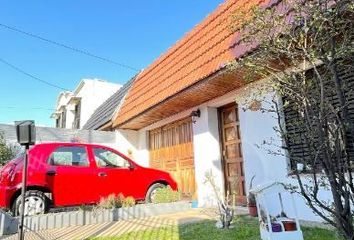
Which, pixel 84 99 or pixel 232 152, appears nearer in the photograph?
pixel 232 152

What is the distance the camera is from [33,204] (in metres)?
7.43

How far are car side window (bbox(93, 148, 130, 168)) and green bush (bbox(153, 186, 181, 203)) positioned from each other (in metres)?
1.13

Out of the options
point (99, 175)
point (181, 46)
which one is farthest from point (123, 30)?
point (99, 175)

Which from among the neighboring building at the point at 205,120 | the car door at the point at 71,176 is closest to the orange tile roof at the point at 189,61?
the neighboring building at the point at 205,120

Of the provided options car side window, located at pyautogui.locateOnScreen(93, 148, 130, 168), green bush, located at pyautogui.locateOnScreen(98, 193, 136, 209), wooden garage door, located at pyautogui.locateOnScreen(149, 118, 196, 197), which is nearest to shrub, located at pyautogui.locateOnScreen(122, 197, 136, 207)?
green bush, located at pyautogui.locateOnScreen(98, 193, 136, 209)

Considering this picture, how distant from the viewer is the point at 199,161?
9.98m

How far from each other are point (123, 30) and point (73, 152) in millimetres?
10664

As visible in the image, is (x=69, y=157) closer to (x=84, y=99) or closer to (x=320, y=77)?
(x=320, y=77)

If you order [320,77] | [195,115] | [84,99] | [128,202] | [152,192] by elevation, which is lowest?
[128,202]

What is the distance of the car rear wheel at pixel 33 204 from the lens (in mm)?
7303

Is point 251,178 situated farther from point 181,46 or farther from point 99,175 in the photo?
point 181,46

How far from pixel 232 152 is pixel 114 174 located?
3202 mm

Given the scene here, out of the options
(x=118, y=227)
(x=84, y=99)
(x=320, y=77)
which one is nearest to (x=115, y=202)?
(x=118, y=227)

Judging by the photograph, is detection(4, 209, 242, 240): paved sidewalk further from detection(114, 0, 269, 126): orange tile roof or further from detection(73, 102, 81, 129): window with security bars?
detection(73, 102, 81, 129): window with security bars
